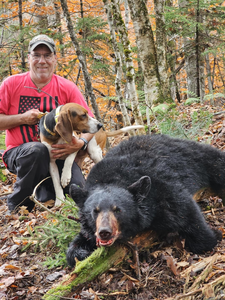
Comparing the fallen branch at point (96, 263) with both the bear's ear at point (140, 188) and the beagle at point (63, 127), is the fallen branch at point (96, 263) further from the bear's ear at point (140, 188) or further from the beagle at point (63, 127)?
the beagle at point (63, 127)

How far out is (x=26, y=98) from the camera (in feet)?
17.3

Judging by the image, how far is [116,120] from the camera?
516 inches

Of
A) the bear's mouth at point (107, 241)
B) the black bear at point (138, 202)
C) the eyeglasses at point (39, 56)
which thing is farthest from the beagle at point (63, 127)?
the bear's mouth at point (107, 241)

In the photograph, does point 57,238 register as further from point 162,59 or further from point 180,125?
point 162,59

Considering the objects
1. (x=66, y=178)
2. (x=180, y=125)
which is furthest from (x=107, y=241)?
(x=180, y=125)

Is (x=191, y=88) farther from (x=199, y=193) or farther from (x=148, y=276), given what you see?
(x=148, y=276)

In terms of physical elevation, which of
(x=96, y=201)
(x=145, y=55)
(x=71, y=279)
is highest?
(x=145, y=55)

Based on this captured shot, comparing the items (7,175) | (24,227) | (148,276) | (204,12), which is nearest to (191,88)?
(204,12)

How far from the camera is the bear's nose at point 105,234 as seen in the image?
2550 mm

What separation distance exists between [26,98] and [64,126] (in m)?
1.15

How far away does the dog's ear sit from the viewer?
4613 millimetres

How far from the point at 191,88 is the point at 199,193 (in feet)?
24.6

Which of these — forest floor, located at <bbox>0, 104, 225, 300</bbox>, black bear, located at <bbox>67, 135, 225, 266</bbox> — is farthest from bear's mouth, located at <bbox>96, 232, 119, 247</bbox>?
forest floor, located at <bbox>0, 104, 225, 300</bbox>

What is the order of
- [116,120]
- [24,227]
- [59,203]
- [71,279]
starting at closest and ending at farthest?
[71,279], [24,227], [59,203], [116,120]
